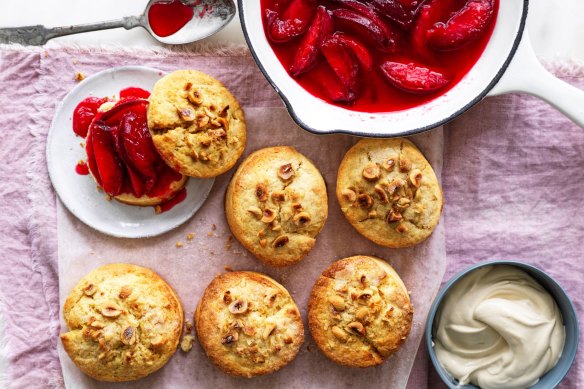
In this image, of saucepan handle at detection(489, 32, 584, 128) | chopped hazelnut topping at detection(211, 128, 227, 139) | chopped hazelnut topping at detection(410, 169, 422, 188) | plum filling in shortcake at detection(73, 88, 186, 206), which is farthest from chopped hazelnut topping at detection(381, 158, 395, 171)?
plum filling in shortcake at detection(73, 88, 186, 206)

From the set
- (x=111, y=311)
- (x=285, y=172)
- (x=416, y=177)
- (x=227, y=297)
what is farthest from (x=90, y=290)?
(x=416, y=177)

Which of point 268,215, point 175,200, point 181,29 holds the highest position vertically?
point 181,29

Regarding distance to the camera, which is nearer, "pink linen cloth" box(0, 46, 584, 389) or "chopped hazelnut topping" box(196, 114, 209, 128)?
"chopped hazelnut topping" box(196, 114, 209, 128)

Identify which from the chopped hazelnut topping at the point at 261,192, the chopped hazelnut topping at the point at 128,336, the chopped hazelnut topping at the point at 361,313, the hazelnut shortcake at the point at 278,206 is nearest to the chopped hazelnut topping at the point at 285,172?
the hazelnut shortcake at the point at 278,206

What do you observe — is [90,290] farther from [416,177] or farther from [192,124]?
[416,177]

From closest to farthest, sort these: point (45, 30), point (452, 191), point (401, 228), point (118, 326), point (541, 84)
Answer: point (541, 84), point (118, 326), point (401, 228), point (45, 30), point (452, 191)

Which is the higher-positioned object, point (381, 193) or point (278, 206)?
point (381, 193)

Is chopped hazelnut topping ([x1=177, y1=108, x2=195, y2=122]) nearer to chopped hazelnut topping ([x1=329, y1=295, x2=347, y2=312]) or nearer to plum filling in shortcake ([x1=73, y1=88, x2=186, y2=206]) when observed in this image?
plum filling in shortcake ([x1=73, y1=88, x2=186, y2=206])
